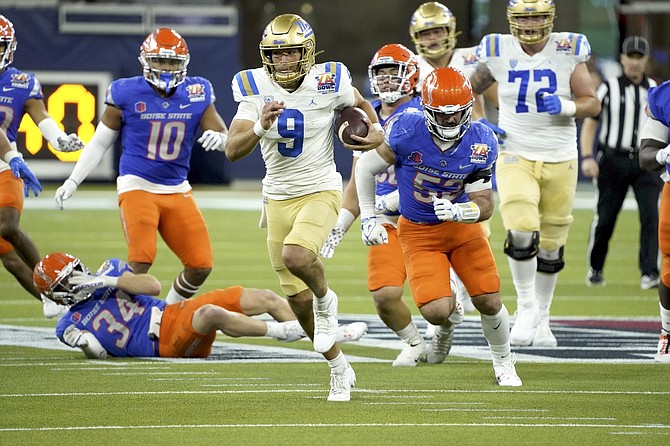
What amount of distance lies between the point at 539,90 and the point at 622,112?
3.00m

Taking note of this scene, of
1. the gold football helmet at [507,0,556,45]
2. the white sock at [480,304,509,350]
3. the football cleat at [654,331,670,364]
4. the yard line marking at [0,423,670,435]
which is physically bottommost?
the football cleat at [654,331,670,364]

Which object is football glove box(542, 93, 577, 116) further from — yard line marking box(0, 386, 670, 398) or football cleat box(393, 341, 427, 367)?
yard line marking box(0, 386, 670, 398)

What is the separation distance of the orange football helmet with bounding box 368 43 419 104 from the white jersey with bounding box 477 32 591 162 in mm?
1189

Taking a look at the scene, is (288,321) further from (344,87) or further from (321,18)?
(321,18)

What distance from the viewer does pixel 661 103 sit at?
267 inches

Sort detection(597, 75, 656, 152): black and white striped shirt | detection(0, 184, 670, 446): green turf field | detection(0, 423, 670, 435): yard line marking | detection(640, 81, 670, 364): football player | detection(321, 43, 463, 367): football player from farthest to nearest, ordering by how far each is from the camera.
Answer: detection(597, 75, 656, 152): black and white striped shirt, detection(321, 43, 463, 367): football player, detection(640, 81, 670, 364): football player, detection(0, 423, 670, 435): yard line marking, detection(0, 184, 670, 446): green turf field

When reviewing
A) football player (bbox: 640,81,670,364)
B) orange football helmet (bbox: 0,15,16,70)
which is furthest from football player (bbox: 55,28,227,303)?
football player (bbox: 640,81,670,364)

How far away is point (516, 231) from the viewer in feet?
25.5

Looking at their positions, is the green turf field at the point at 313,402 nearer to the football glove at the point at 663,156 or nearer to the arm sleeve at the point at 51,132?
the football glove at the point at 663,156

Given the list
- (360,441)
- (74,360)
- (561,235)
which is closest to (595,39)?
(561,235)

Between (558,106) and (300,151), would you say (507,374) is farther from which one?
(558,106)

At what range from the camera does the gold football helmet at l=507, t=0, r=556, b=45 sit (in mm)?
7992

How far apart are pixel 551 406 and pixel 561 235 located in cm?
259

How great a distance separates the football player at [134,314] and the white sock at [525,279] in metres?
1.40
